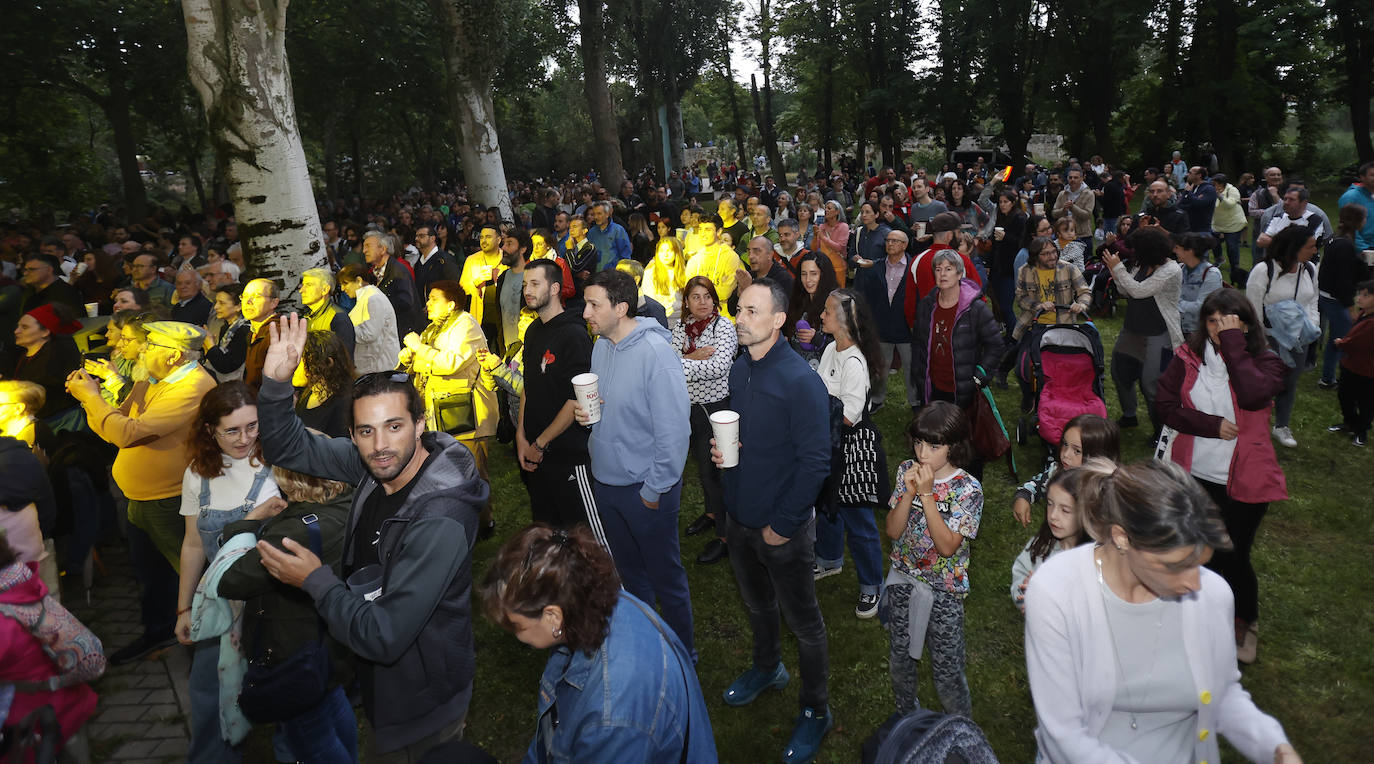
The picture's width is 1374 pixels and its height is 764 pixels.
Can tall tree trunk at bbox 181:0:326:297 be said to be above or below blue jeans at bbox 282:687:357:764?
above

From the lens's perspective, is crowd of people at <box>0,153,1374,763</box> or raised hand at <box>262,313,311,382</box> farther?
raised hand at <box>262,313,311,382</box>

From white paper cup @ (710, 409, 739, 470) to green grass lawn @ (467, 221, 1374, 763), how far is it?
1461mm

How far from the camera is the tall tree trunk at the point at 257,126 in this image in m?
7.21

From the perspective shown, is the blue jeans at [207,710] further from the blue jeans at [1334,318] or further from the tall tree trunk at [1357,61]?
the tall tree trunk at [1357,61]

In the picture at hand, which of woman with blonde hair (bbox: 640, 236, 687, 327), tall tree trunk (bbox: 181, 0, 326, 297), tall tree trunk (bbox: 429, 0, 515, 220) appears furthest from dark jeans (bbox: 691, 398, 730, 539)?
tall tree trunk (bbox: 429, 0, 515, 220)

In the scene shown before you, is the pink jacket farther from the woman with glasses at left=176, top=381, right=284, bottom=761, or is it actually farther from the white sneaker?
the woman with glasses at left=176, top=381, right=284, bottom=761

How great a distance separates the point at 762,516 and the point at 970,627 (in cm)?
195

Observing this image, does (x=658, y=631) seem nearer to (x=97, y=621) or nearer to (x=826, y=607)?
(x=826, y=607)

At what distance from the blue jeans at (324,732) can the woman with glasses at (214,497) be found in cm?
48

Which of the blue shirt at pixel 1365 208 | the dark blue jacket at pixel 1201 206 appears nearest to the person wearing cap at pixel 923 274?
the blue shirt at pixel 1365 208

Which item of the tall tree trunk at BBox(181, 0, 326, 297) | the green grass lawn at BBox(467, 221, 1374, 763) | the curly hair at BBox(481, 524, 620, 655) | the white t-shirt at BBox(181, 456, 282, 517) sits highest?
the tall tree trunk at BBox(181, 0, 326, 297)

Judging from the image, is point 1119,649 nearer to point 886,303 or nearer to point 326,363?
point 326,363

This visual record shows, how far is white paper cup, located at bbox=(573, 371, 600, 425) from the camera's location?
3.79 m

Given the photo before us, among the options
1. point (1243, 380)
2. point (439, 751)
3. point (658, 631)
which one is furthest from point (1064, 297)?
point (439, 751)
